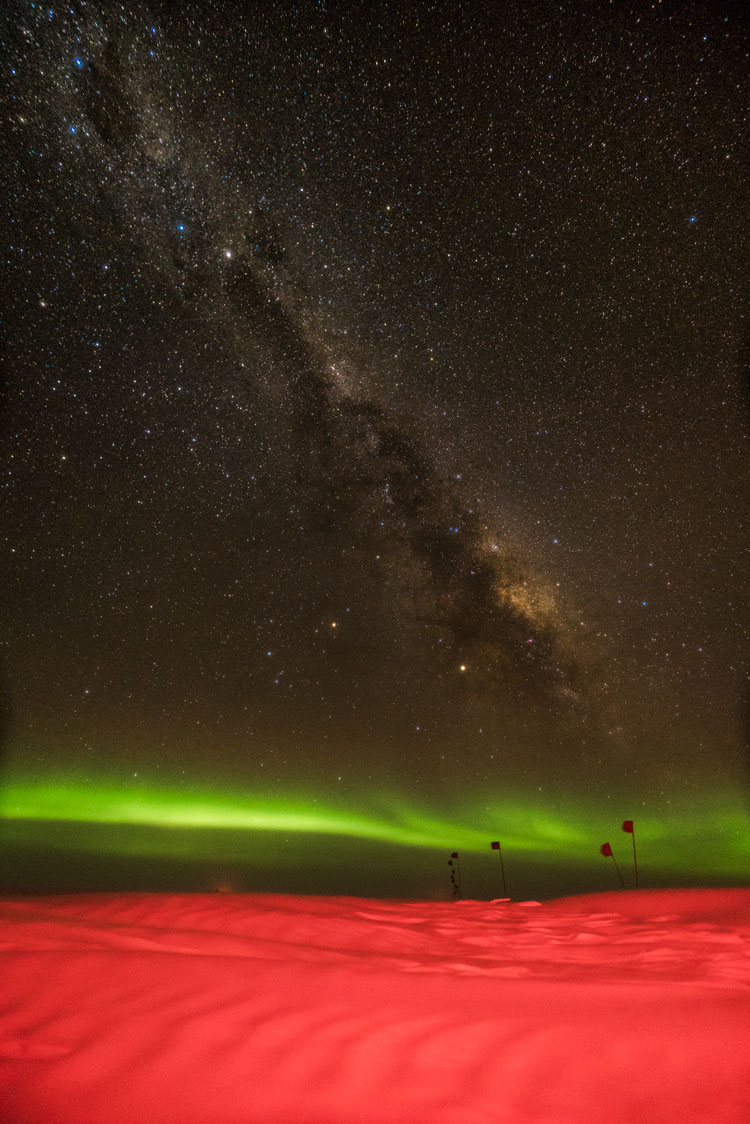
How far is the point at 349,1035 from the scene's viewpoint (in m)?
2.37

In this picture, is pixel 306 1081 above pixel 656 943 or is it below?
above

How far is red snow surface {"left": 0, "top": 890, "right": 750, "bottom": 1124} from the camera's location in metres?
1.95

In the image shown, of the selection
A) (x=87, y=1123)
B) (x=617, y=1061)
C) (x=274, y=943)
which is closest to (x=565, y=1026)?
(x=617, y=1061)

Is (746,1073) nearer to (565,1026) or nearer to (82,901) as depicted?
(565,1026)

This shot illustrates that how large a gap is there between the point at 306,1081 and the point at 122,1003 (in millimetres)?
1059

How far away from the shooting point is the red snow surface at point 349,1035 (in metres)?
1.95

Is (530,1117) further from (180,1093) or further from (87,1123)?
(87,1123)

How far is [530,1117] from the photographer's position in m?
A: 1.89

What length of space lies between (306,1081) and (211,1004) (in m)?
0.73

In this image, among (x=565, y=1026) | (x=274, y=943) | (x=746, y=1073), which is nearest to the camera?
(x=746, y=1073)

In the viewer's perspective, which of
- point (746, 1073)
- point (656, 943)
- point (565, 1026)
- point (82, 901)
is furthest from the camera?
point (82, 901)

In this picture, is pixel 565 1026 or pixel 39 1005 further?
pixel 39 1005

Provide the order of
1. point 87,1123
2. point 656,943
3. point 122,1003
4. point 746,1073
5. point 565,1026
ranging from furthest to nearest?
point 656,943 < point 122,1003 < point 565,1026 < point 746,1073 < point 87,1123

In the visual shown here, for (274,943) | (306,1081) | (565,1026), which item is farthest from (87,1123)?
(274,943)
